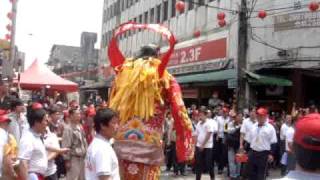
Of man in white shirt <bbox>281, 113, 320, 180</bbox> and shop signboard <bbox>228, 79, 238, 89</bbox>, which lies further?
shop signboard <bbox>228, 79, 238, 89</bbox>

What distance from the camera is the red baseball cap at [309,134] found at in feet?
7.64

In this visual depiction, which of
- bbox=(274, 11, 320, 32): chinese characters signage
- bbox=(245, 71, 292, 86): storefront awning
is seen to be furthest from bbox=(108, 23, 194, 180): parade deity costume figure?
bbox=(274, 11, 320, 32): chinese characters signage

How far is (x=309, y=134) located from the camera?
234 cm

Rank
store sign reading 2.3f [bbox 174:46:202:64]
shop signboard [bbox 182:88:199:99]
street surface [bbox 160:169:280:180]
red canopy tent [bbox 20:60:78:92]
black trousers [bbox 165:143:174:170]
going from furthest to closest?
1. store sign reading 2.3f [bbox 174:46:202:64]
2. shop signboard [bbox 182:88:199:99]
3. red canopy tent [bbox 20:60:78:92]
4. black trousers [bbox 165:143:174:170]
5. street surface [bbox 160:169:280:180]

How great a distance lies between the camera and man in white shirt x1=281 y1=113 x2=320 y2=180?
7.64 ft

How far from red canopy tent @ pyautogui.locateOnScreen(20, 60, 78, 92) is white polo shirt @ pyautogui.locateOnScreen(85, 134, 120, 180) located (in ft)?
49.5

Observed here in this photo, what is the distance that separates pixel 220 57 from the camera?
27.2 m

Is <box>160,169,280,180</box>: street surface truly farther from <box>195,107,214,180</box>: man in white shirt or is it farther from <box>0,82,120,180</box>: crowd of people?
<box>0,82,120,180</box>: crowd of people

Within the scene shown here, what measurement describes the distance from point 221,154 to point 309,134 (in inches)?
532

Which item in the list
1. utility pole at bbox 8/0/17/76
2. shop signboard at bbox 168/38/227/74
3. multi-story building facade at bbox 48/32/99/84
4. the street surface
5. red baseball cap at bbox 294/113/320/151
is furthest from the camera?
multi-story building facade at bbox 48/32/99/84

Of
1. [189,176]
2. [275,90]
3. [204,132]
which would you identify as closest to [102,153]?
[204,132]

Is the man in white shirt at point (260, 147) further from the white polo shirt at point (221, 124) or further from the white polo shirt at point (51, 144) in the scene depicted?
the white polo shirt at point (51, 144)

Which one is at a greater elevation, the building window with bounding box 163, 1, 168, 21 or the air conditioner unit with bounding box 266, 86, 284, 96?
the building window with bounding box 163, 1, 168, 21

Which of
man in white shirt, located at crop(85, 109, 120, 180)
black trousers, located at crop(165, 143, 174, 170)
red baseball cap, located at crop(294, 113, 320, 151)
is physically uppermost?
red baseball cap, located at crop(294, 113, 320, 151)
